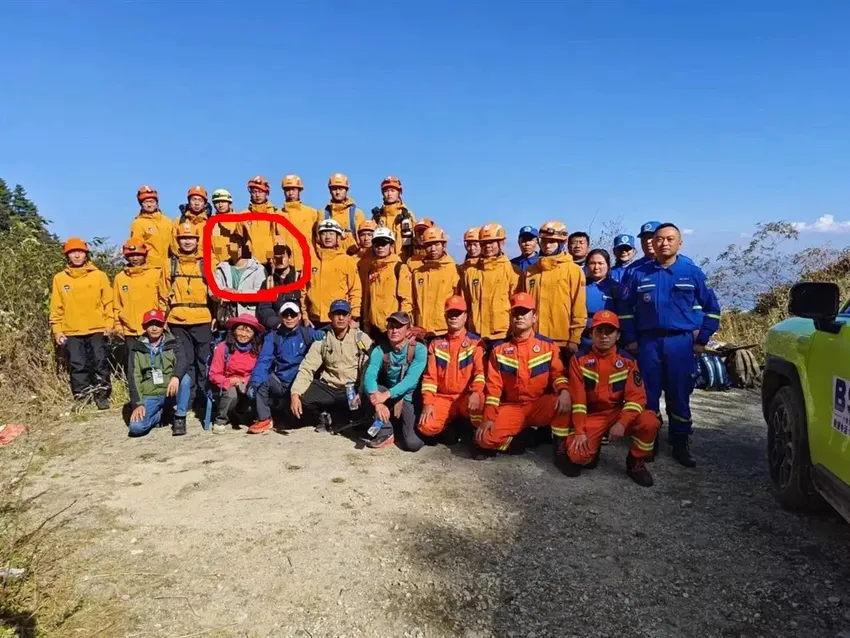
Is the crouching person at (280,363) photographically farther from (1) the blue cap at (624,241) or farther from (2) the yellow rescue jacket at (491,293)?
(1) the blue cap at (624,241)

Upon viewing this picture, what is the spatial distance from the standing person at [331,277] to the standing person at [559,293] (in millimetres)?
2094

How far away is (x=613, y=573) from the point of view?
3385 mm

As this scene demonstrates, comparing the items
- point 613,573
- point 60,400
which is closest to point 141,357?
point 60,400

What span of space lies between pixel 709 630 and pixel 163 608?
2771 millimetres

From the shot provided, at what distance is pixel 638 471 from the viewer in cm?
478

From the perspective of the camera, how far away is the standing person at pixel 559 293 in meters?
5.76

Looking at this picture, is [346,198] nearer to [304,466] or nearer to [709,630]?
[304,466]

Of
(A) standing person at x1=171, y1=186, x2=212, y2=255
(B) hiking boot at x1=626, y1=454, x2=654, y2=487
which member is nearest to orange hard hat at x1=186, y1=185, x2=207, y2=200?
(A) standing person at x1=171, y1=186, x2=212, y2=255

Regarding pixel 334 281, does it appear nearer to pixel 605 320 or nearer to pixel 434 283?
pixel 434 283

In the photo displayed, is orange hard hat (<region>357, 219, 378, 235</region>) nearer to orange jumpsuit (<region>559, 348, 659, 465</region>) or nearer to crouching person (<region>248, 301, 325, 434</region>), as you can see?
crouching person (<region>248, 301, 325, 434</region>)

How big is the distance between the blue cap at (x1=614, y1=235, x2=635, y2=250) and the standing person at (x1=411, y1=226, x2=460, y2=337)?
2128 millimetres

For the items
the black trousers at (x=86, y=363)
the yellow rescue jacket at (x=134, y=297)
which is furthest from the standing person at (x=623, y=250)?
the black trousers at (x=86, y=363)

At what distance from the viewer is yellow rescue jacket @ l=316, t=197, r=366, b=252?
7.73 m

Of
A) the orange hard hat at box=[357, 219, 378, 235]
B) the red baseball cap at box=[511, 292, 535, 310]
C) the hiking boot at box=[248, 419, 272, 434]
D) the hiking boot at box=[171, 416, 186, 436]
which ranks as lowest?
the hiking boot at box=[248, 419, 272, 434]
